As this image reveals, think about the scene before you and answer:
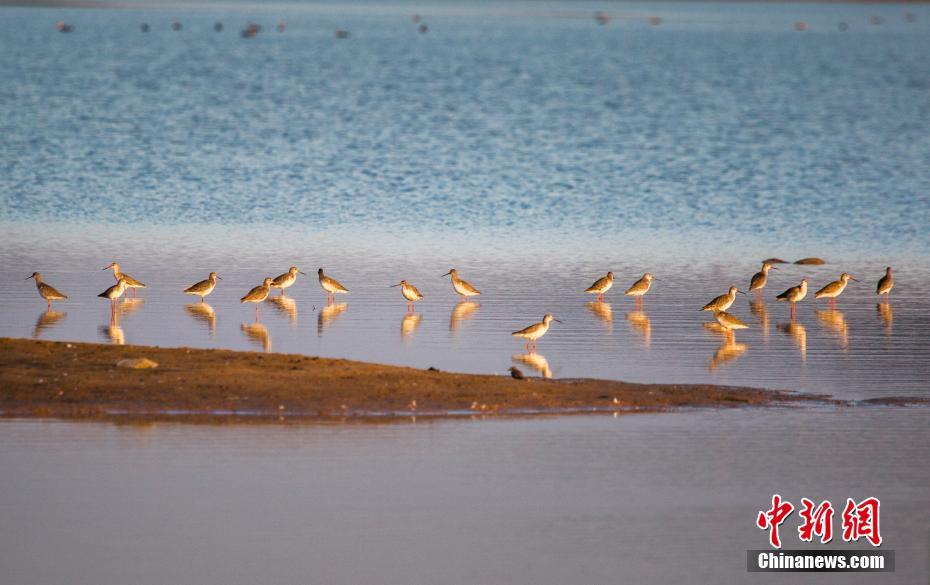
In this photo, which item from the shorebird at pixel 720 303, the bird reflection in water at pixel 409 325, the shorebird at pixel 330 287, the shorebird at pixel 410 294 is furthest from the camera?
the shorebird at pixel 330 287

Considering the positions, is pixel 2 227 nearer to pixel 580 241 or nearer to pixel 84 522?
pixel 580 241

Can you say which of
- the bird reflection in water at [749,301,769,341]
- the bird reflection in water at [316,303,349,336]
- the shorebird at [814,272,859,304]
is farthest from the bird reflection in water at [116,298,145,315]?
the shorebird at [814,272,859,304]

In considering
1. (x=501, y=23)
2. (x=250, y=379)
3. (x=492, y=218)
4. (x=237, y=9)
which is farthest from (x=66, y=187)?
(x=237, y=9)

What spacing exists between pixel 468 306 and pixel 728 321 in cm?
339

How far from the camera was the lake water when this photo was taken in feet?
36.6

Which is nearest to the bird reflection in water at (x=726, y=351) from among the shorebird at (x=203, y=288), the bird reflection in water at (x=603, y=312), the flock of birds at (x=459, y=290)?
the flock of birds at (x=459, y=290)

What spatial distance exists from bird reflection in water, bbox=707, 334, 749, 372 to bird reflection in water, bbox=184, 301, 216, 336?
17.9 feet

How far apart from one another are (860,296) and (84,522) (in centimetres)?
1402

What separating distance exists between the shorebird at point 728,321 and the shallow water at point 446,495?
4.45m

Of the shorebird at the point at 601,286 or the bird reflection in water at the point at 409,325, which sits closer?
the bird reflection in water at the point at 409,325

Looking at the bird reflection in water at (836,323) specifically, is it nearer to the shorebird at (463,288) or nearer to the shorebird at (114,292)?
the shorebird at (463,288)

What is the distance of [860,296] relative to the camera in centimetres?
2261

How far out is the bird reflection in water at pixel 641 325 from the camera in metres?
18.4

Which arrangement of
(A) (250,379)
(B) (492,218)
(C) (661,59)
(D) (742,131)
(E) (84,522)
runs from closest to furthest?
1. (E) (84,522)
2. (A) (250,379)
3. (B) (492,218)
4. (D) (742,131)
5. (C) (661,59)
